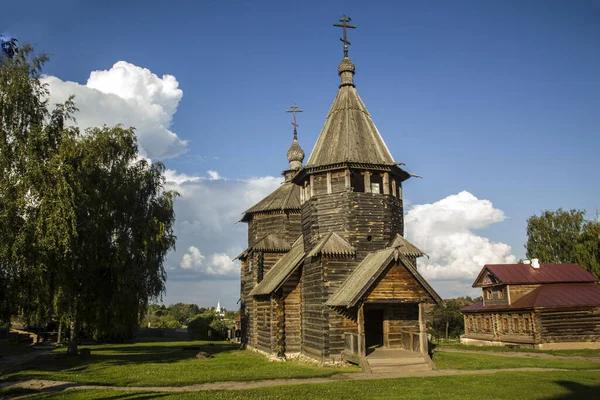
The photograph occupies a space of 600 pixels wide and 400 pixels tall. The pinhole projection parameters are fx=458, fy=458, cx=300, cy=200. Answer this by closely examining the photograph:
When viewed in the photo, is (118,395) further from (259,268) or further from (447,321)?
(447,321)

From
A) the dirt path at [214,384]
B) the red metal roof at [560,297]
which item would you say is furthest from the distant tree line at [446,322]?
the dirt path at [214,384]

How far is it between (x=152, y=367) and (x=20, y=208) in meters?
9.17

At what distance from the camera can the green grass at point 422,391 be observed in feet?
45.2

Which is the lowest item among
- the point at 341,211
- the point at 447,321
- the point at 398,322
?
the point at 447,321

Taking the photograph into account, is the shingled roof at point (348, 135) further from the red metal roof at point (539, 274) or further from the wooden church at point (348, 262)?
the red metal roof at point (539, 274)

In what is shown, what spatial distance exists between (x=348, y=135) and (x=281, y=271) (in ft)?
28.3

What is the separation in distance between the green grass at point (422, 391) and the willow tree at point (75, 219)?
24.3 feet

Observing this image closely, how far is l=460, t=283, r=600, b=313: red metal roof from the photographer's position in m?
31.2

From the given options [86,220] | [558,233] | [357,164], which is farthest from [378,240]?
[558,233]

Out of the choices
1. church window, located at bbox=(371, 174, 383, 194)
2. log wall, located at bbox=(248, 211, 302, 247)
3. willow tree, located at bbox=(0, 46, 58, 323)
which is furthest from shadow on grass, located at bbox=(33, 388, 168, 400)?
log wall, located at bbox=(248, 211, 302, 247)

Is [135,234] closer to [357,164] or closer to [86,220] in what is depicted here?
[86,220]

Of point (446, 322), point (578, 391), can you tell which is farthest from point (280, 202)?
point (446, 322)

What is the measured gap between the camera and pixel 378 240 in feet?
74.1

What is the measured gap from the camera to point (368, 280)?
1884cm
